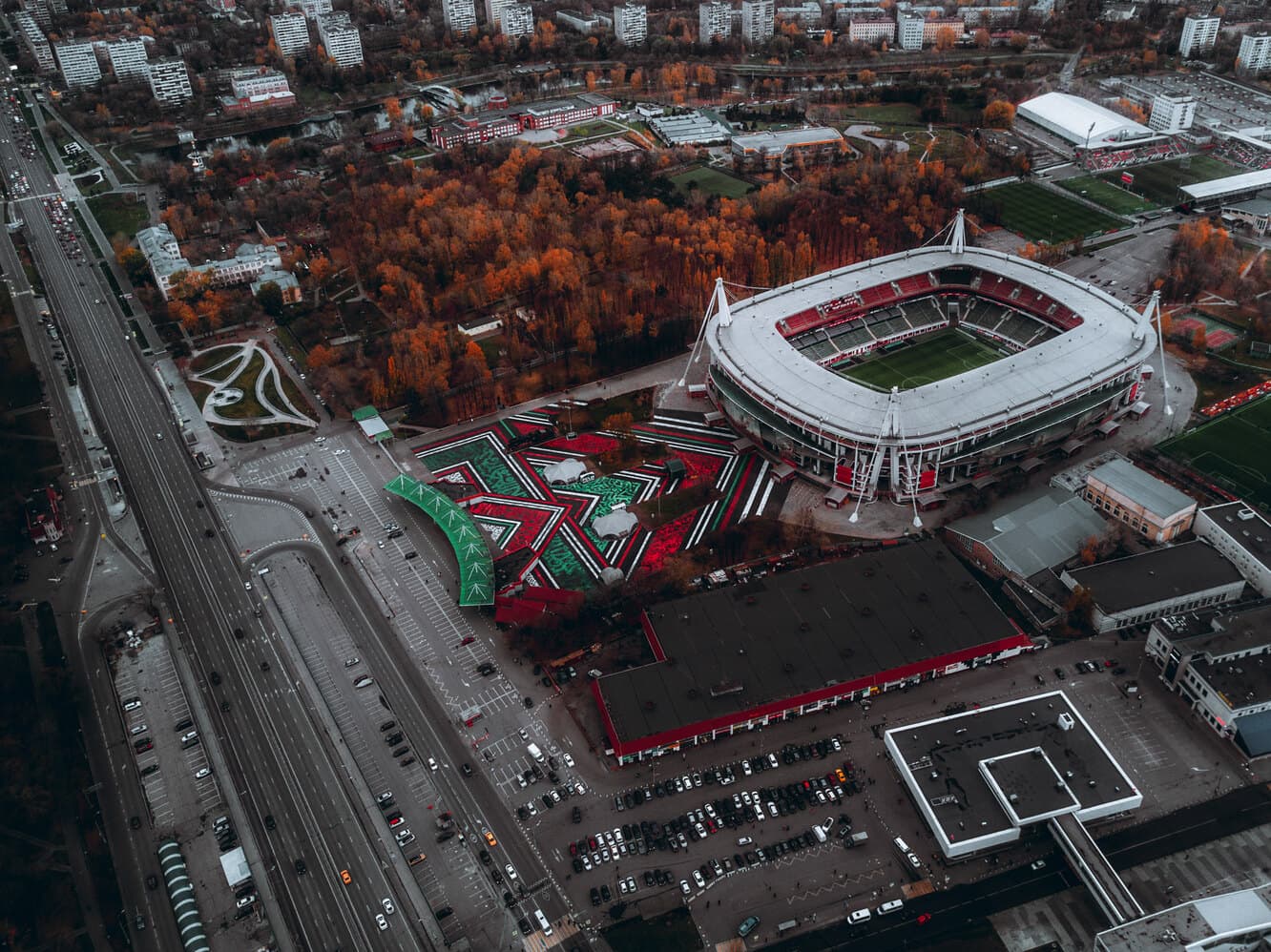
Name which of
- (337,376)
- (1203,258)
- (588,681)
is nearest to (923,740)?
(588,681)

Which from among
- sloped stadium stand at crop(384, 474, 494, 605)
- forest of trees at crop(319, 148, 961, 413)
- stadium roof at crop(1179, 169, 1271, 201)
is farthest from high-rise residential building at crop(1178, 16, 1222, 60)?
sloped stadium stand at crop(384, 474, 494, 605)

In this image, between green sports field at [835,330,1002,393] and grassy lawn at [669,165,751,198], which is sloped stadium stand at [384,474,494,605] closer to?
green sports field at [835,330,1002,393]

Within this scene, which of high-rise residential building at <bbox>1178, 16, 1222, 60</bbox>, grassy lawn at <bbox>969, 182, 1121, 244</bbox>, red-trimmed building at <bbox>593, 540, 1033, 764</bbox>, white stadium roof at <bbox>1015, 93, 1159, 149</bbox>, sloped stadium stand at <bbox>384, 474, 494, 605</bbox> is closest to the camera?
red-trimmed building at <bbox>593, 540, 1033, 764</bbox>

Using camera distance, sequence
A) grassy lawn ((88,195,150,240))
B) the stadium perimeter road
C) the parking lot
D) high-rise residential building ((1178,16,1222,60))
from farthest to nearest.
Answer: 1. high-rise residential building ((1178,16,1222,60))
2. grassy lawn ((88,195,150,240))
3. the stadium perimeter road
4. the parking lot

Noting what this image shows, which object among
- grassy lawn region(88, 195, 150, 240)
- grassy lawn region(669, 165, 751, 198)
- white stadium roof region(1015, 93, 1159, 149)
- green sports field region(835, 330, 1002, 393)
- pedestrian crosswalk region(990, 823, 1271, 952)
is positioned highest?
white stadium roof region(1015, 93, 1159, 149)

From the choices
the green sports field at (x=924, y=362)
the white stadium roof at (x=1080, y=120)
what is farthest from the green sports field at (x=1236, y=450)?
the white stadium roof at (x=1080, y=120)
